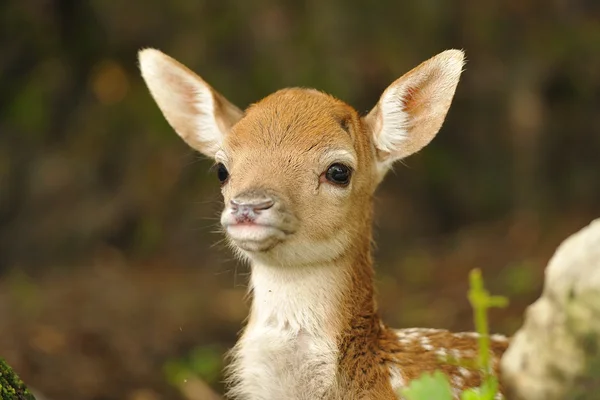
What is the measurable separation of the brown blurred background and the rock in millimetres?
5015

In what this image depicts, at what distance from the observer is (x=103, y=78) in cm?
882

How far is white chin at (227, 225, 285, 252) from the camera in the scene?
3873 mm

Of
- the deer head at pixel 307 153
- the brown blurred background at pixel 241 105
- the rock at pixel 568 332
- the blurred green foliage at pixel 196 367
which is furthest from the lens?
the brown blurred background at pixel 241 105

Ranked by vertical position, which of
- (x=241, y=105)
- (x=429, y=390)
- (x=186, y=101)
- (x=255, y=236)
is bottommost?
(x=429, y=390)

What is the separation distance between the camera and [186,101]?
514cm

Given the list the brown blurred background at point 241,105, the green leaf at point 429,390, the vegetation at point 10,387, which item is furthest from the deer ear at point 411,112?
the brown blurred background at point 241,105

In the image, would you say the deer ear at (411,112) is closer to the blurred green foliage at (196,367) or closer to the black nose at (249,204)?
the black nose at (249,204)

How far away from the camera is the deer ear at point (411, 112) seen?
4.55 meters

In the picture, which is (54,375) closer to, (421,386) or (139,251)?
(139,251)

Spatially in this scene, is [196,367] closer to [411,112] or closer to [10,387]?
[411,112]

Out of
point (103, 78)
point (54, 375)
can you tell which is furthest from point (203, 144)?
point (103, 78)

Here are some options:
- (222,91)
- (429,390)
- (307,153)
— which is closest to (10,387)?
(307,153)

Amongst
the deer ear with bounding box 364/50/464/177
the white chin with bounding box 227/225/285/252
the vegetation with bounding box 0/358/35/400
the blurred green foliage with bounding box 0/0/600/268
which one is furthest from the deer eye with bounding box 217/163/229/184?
the blurred green foliage with bounding box 0/0/600/268

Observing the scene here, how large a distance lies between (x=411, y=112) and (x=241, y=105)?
12.8ft
